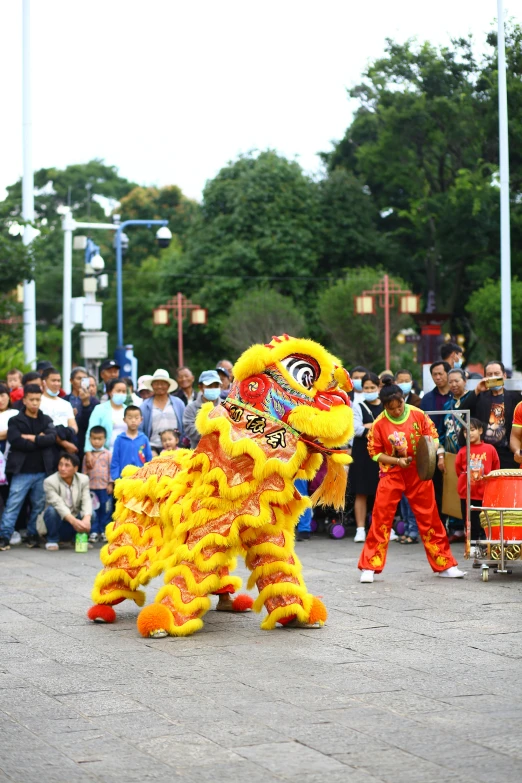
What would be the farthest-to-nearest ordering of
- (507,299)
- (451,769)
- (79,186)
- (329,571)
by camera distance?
(79,186) → (507,299) → (329,571) → (451,769)

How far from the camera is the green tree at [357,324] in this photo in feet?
129

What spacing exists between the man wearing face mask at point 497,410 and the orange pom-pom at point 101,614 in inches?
190

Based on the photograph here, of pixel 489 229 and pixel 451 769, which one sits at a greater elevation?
pixel 489 229

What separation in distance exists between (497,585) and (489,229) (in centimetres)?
3008

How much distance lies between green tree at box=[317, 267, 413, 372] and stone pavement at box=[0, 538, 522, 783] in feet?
99.0

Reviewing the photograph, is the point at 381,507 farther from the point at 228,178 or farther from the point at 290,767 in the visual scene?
the point at 228,178

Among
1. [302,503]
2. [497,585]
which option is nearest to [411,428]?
[497,585]

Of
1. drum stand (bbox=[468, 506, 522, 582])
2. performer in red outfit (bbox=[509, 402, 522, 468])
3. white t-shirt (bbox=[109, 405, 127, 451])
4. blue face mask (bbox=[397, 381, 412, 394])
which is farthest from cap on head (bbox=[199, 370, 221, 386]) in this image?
drum stand (bbox=[468, 506, 522, 582])

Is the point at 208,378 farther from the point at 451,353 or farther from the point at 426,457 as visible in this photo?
the point at 426,457

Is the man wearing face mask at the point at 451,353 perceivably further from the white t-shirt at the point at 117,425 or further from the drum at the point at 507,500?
the white t-shirt at the point at 117,425

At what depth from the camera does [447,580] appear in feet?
32.6

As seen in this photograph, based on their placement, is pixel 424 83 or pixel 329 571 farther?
pixel 424 83

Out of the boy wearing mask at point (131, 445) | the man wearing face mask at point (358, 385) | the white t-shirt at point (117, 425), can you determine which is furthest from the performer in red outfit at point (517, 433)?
the white t-shirt at point (117, 425)

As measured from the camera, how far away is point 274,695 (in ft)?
19.4
